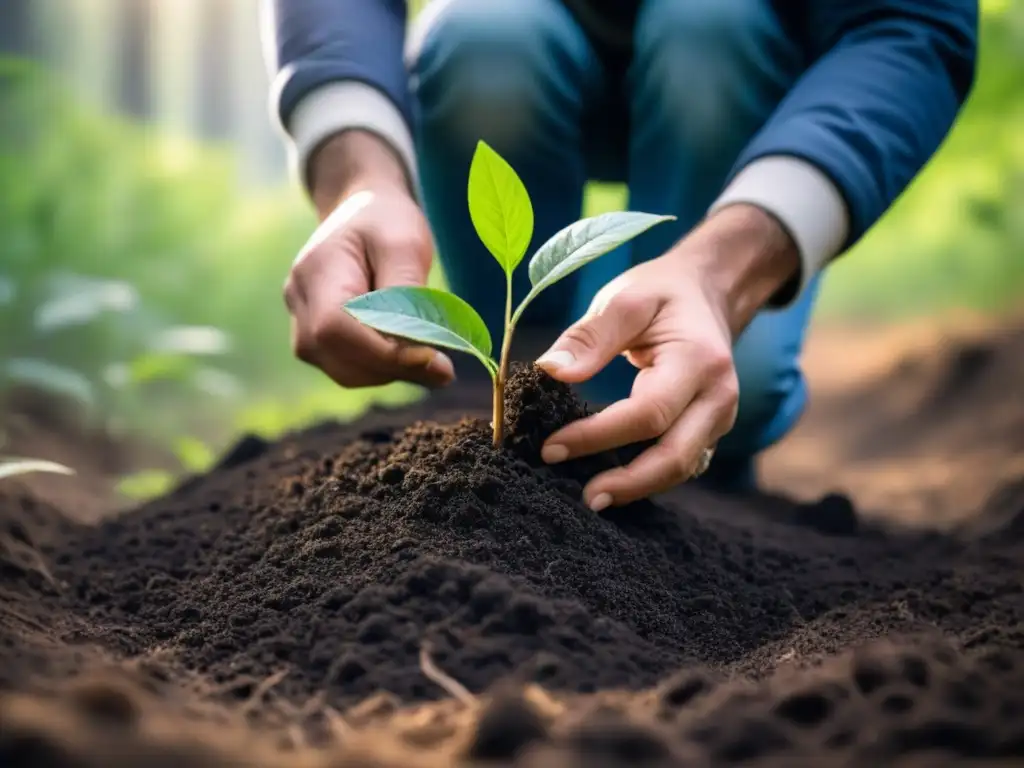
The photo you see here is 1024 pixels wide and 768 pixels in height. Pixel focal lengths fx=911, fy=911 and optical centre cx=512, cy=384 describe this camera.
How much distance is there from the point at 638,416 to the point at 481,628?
1.13 feet

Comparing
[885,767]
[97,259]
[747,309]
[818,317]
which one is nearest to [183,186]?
[97,259]

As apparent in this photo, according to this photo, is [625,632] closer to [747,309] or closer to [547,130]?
[747,309]

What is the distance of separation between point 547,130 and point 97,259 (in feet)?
6.53

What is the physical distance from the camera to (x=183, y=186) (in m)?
3.95

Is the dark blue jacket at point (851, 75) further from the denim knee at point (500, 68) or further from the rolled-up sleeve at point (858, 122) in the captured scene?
the denim knee at point (500, 68)

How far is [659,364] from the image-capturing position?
1.07 metres

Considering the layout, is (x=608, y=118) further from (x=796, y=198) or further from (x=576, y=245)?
(x=576, y=245)

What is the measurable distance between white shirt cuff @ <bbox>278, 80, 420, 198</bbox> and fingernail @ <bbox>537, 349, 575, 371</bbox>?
65cm

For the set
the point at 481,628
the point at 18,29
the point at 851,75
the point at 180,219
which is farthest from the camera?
the point at 180,219

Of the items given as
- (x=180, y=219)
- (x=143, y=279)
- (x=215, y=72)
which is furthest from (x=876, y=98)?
(x=215, y=72)

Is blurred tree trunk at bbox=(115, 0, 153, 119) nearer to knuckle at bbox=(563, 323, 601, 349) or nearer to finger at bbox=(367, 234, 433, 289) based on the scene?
finger at bbox=(367, 234, 433, 289)

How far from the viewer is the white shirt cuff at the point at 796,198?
4.35ft

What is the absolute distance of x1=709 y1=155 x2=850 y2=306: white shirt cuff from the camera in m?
1.33

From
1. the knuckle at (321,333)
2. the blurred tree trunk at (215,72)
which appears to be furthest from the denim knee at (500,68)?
the blurred tree trunk at (215,72)
